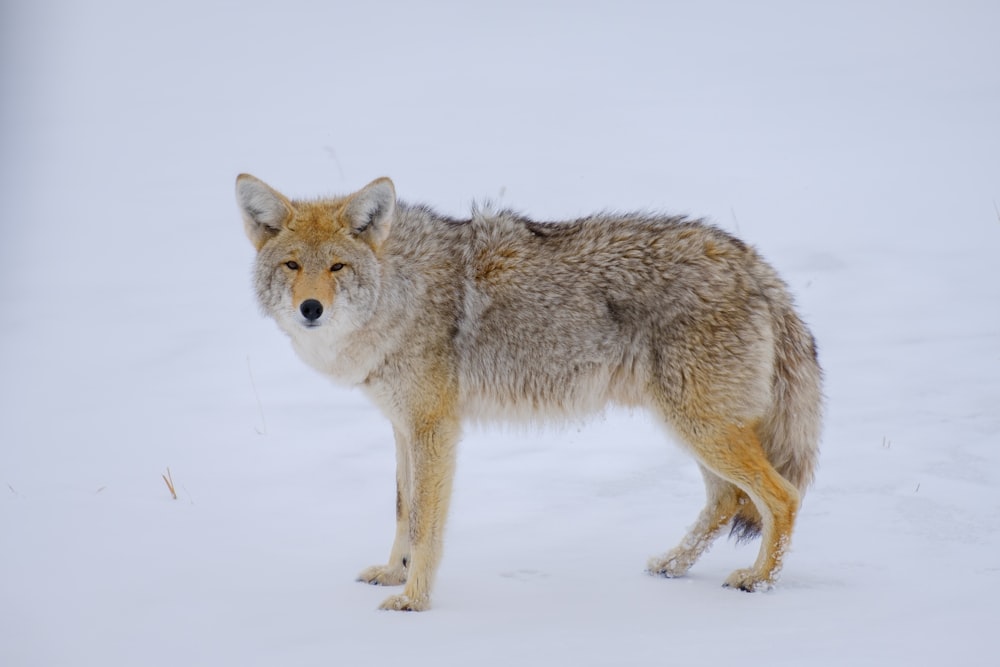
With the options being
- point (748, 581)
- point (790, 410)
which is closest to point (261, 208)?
point (790, 410)

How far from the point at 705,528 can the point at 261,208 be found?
2.90m

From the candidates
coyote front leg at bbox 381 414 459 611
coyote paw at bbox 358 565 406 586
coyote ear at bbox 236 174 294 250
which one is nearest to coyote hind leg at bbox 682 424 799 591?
coyote front leg at bbox 381 414 459 611

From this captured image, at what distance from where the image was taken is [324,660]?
12.7 ft

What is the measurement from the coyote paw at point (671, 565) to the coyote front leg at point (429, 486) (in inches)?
44.4

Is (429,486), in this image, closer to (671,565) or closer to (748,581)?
(671,565)

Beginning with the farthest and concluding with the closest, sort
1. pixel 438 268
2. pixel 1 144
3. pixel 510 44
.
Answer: pixel 510 44, pixel 1 144, pixel 438 268

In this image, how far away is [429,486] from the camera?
4.93m

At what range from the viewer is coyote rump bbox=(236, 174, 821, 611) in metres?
4.86

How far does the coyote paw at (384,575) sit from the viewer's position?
5.12m

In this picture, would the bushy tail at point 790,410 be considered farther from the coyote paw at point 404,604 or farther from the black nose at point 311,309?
the black nose at point 311,309

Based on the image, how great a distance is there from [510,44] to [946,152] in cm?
793

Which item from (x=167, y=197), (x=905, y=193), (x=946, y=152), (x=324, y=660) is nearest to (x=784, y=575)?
(x=324, y=660)

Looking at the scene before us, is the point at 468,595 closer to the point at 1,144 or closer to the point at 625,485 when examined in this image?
the point at 625,485

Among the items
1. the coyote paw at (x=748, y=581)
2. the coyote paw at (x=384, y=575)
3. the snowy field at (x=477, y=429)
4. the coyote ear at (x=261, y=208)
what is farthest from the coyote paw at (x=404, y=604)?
the coyote ear at (x=261, y=208)
